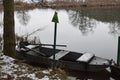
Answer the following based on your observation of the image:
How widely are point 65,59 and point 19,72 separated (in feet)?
19.5

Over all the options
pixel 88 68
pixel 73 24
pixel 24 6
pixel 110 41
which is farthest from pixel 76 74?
pixel 24 6

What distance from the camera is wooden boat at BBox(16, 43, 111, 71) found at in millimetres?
11005

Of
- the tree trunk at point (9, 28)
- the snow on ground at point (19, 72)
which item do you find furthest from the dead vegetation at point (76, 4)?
the snow on ground at point (19, 72)

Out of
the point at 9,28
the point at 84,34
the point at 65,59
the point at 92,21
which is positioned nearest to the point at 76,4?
the point at 92,21

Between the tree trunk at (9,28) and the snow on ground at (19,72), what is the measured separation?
1.50ft

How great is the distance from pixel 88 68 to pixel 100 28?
492 inches

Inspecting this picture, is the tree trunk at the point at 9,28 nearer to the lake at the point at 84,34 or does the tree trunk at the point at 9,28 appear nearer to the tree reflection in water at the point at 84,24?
the lake at the point at 84,34

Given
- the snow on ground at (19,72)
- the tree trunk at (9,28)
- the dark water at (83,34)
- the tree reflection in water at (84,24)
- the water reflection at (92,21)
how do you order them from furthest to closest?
the water reflection at (92,21) → the tree reflection in water at (84,24) → the dark water at (83,34) → the tree trunk at (9,28) → the snow on ground at (19,72)

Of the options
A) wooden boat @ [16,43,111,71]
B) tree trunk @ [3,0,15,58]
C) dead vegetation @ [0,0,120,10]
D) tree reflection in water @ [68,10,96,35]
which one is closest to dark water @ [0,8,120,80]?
tree reflection in water @ [68,10,96,35]

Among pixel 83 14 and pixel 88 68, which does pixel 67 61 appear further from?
pixel 83 14

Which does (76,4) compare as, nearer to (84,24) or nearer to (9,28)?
(84,24)

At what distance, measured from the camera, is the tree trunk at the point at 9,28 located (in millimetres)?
7113

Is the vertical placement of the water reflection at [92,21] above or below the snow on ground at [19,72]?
above

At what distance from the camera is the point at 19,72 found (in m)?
6.35
